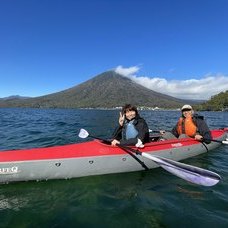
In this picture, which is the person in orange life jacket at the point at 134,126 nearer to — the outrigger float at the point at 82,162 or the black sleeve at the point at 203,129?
the outrigger float at the point at 82,162

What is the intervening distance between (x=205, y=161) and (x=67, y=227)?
23.9 ft

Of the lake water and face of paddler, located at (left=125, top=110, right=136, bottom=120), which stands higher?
face of paddler, located at (left=125, top=110, right=136, bottom=120)

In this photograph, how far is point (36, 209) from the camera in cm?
588

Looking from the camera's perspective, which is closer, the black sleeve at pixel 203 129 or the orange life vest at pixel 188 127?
the black sleeve at pixel 203 129

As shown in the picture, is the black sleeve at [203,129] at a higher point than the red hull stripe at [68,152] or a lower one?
higher

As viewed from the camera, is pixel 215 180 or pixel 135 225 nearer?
pixel 135 225

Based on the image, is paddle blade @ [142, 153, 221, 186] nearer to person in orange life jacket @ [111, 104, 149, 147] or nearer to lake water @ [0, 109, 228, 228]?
lake water @ [0, 109, 228, 228]

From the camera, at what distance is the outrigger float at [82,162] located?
21.9 feet

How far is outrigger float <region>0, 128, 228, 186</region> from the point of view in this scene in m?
6.68

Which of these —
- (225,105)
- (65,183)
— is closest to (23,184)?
(65,183)

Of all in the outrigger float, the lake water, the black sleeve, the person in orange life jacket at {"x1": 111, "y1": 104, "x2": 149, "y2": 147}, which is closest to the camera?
the lake water

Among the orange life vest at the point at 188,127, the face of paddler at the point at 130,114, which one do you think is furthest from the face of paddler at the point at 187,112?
the face of paddler at the point at 130,114

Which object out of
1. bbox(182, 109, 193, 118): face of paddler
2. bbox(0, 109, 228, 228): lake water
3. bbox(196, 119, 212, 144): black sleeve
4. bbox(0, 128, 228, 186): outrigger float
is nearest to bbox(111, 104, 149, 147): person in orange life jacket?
bbox(0, 128, 228, 186): outrigger float

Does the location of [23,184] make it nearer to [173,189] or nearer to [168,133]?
[173,189]
